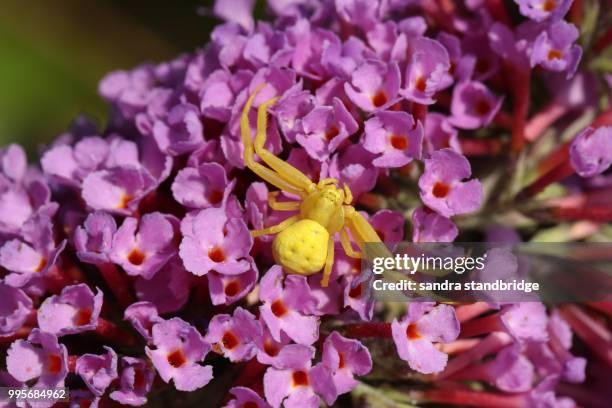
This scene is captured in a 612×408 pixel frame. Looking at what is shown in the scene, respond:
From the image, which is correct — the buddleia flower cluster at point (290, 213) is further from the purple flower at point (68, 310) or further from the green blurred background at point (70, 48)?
the green blurred background at point (70, 48)

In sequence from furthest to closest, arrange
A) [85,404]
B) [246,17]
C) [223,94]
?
1. [246,17]
2. [223,94]
3. [85,404]

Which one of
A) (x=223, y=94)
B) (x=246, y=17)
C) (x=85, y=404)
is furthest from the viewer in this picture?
(x=246, y=17)

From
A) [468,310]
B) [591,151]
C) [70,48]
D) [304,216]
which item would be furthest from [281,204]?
[70,48]

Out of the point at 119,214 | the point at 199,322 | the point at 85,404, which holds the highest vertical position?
the point at 119,214

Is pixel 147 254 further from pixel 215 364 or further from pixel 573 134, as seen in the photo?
pixel 573 134

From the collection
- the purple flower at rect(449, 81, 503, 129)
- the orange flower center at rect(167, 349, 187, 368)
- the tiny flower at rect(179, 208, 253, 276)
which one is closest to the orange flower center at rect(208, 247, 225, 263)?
the tiny flower at rect(179, 208, 253, 276)

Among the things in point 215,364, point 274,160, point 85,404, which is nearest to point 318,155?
point 274,160
